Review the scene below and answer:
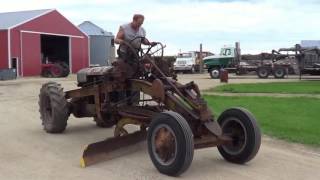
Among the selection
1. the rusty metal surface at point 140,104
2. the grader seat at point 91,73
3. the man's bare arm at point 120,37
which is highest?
the man's bare arm at point 120,37

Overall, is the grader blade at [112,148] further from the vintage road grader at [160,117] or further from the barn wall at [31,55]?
the barn wall at [31,55]

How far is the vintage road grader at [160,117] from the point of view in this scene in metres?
8.17

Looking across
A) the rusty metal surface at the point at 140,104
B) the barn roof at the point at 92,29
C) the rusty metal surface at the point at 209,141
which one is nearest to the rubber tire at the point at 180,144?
the rusty metal surface at the point at 140,104

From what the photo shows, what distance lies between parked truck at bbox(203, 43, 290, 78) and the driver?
3462 centimetres

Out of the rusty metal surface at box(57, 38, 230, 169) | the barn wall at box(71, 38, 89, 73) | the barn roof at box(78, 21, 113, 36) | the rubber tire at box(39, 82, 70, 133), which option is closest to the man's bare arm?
the rusty metal surface at box(57, 38, 230, 169)

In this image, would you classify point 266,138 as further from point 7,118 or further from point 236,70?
point 236,70

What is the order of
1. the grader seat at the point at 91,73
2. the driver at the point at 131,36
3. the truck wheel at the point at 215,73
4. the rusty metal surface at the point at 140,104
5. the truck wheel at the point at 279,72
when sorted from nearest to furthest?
the rusty metal surface at the point at 140,104
the driver at the point at 131,36
the grader seat at the point at 91,73
the truck wheel at the point at 279,72
the truck wheel at the point at 215,73

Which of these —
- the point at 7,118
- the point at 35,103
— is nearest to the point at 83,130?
the point at 7,118

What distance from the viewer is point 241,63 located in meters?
47.5

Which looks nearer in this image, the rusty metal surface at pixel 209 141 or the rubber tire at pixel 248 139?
the rusty metal surface at pixel 209 141

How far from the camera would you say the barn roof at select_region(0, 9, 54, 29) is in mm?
50766

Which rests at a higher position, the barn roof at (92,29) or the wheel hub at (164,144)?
the barn roof at (92,29)

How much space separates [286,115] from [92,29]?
178 feet

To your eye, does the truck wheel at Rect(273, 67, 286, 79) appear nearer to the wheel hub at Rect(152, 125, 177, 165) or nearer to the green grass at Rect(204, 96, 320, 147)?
the green grass at Rect(204, 96, 320, 147)
